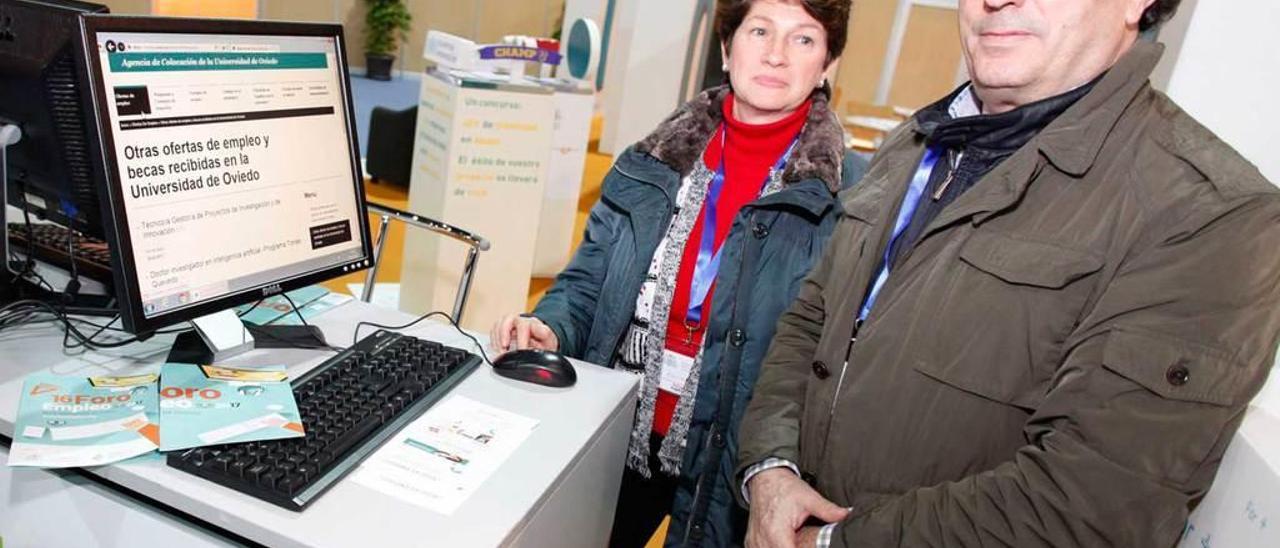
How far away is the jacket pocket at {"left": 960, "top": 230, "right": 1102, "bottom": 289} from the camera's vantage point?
1.03 m

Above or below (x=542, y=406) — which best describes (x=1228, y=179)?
above

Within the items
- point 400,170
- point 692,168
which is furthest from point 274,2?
point 692,168

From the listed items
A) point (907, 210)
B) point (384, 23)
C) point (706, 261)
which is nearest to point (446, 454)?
point (706, 261)

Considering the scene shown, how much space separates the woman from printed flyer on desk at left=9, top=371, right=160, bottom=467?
25.5 inches

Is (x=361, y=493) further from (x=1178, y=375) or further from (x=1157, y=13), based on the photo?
(x=1157, y=13)

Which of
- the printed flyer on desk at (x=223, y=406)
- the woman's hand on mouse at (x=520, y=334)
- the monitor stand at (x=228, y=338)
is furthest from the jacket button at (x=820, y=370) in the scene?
the monitor stand at (x=228, y=338)

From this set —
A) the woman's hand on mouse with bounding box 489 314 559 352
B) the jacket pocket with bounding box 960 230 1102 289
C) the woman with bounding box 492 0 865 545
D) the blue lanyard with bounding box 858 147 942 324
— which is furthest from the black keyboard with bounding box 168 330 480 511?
the jacket pocket with bounding box 960 230 1102 289

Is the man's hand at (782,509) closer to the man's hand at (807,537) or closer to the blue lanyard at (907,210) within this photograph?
the man's hand at (807,537)

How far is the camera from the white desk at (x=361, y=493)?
1031 mm

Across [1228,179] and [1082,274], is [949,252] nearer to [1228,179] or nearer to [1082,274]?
[1082,274]

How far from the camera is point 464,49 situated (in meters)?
3.48

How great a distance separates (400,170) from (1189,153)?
226 inches

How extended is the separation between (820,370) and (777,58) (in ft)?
2.32

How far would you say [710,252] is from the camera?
5.56ft
